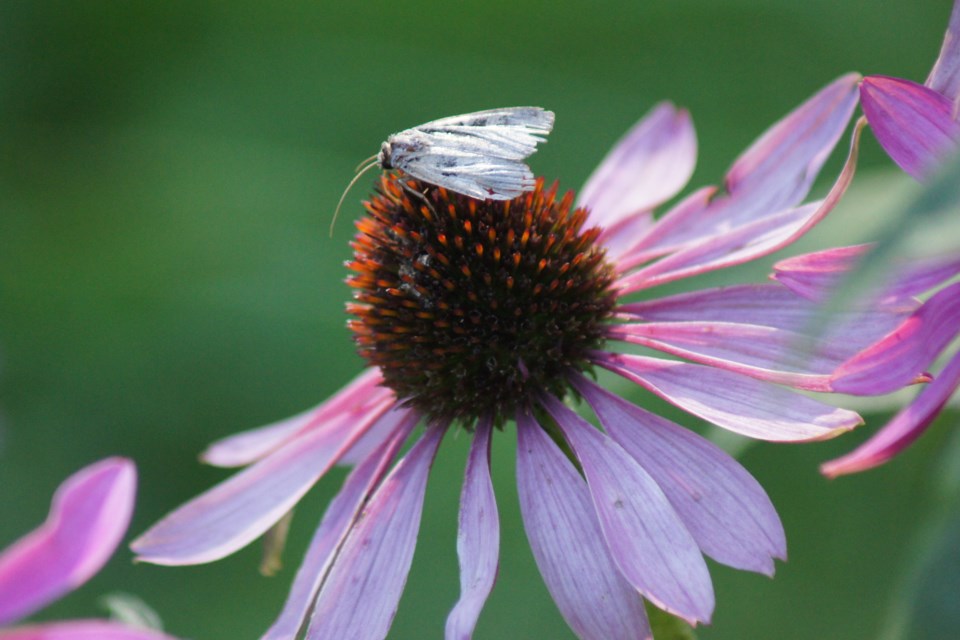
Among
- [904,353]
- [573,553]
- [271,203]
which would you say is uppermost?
[271,203]

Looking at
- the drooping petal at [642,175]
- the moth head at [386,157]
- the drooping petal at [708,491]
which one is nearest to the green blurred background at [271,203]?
the drooping petal at [642,175]

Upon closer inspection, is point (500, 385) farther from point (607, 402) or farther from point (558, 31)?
point (558, 31)

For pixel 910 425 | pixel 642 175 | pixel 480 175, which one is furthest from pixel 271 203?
pixel 910 425

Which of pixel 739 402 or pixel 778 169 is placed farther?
pixel 778 169

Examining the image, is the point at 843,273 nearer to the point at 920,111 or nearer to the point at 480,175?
the point at 920,111

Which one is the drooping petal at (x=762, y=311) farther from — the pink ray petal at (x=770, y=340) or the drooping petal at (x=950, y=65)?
the drooping petal at (x=950, y=65)

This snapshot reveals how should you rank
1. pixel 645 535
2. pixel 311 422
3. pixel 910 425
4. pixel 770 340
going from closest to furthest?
1. pixel 910 425
2. pixel 645 535
3. pixel 770 340
4. pixel 311 422
